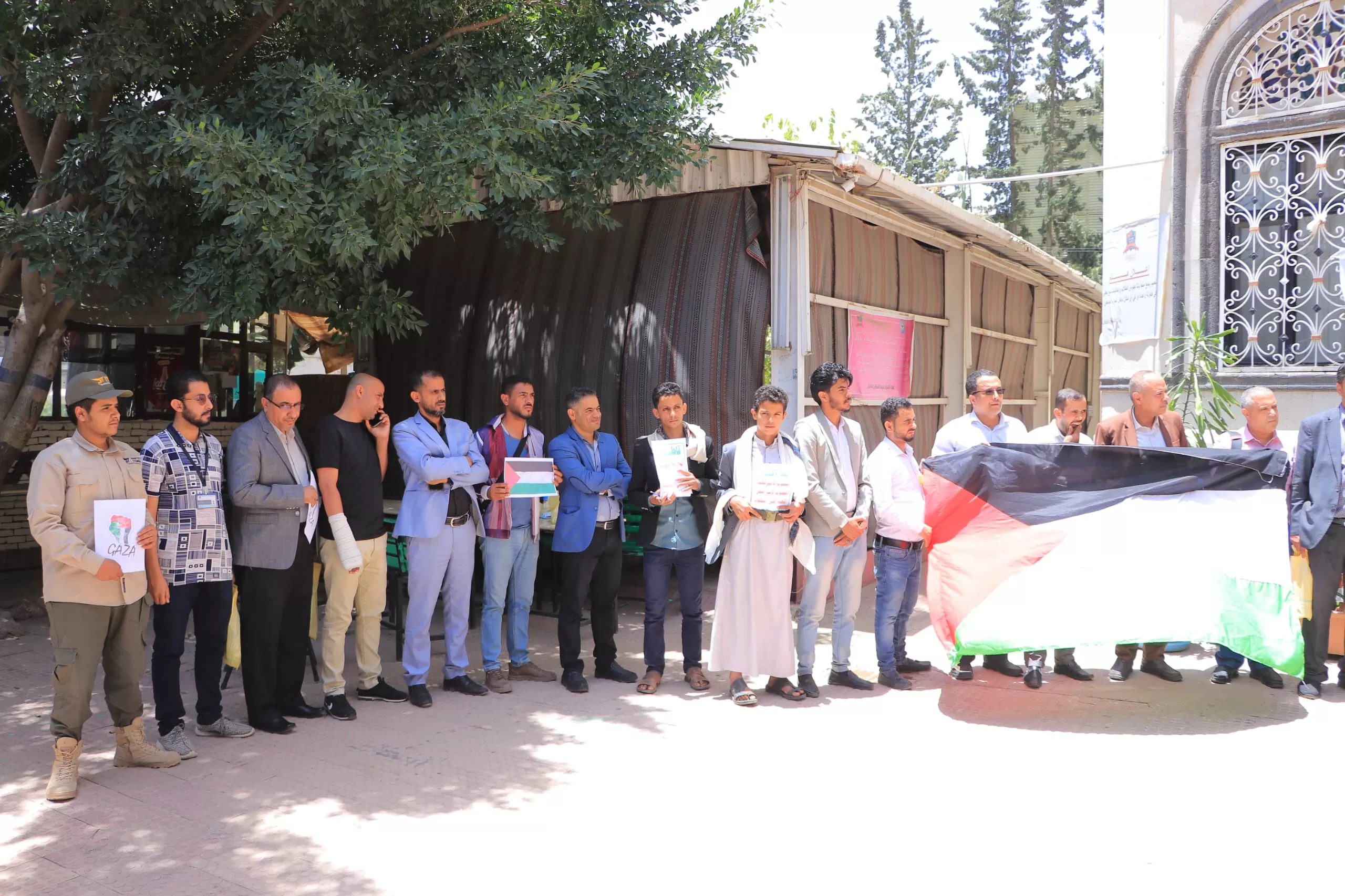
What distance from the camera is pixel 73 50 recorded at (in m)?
5.89

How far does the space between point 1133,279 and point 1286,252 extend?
111cm

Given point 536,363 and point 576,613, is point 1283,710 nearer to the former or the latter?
point 576,613

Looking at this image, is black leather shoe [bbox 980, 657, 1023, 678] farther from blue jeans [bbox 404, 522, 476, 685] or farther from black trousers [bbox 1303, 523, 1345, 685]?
blue jeans [bbox 404, 522, 476, 685]

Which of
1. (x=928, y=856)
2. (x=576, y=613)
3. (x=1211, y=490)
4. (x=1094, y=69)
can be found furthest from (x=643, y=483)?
(x=1094, y=69)

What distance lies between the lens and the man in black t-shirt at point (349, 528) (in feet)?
17.7

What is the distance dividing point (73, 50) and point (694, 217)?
14.8ft

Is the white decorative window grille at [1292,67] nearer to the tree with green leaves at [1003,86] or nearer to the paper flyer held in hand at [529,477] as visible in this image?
the paper flyer held in hand at [529,477]

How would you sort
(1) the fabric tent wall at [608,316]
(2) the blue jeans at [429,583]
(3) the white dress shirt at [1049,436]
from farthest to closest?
1. (1) the fabric tent wall at [608,316]
2. (3) the white dress shirt at [1049,436]
3. (2) the blue jeans at [429,583]

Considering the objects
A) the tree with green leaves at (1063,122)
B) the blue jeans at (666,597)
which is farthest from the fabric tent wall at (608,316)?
the tree with green leaves at (1063,122)

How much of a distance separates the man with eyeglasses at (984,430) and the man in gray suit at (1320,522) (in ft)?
5.23

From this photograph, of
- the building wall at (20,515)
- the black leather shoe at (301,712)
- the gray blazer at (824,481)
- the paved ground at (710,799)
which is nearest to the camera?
the paved ground at (710,799)

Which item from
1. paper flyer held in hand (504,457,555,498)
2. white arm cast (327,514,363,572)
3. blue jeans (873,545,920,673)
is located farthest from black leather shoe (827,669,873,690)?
white arm cast (327,514,363,572)

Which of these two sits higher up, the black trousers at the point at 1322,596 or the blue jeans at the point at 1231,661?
the black trousers at the point at 1322,596

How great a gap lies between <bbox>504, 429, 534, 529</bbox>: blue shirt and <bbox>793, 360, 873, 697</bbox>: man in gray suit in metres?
1.66
